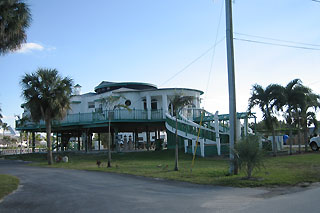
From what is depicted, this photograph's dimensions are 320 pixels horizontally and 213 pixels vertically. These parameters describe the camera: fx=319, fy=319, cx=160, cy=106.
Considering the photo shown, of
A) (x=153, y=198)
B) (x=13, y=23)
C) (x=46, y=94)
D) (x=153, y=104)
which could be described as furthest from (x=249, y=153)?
(x=153, y=104)

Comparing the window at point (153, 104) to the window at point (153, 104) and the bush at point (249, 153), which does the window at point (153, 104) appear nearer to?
the window at point (153, 104)

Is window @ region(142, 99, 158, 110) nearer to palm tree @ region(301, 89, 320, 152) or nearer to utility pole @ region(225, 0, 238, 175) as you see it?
palm tree @ region(301, 89, 320, 152)

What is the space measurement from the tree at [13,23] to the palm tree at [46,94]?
8905 millimetres

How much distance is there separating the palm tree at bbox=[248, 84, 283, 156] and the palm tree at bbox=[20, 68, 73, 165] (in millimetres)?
14231

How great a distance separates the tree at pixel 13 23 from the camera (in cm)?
1286

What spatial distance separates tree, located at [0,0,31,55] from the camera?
1286 centimetres

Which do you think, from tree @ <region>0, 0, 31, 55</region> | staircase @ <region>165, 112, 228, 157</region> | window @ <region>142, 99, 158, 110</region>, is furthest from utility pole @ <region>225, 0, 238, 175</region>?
window @ <region>142, 99, 158, 110</region>

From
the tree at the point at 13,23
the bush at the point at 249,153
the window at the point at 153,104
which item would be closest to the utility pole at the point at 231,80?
the bush at the point at 249,153

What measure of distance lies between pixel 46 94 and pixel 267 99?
16.6 meters

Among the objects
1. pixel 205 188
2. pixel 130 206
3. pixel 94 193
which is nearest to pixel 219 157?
pixel 205 188

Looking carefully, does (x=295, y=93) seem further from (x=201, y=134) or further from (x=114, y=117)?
(x=114, y=117)

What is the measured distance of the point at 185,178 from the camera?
42.3ft

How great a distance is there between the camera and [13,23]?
13188mm

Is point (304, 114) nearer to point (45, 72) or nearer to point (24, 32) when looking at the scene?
point (45, 72)
